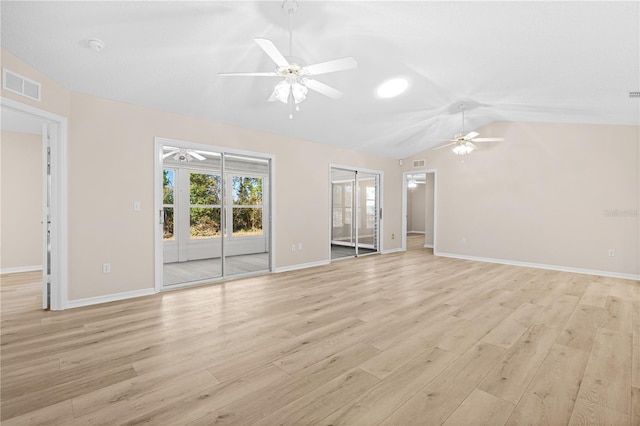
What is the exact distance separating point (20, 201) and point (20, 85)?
388 centimetres

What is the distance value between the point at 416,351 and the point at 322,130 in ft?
13.8

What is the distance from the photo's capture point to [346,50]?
128 inches

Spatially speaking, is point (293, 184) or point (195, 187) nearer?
point (293, 184)

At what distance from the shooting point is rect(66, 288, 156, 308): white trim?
3.48 metres

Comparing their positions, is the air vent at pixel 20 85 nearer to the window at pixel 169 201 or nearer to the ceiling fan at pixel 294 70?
the ceiling fan at pixel 294 70

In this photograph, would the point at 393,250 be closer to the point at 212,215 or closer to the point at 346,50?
the point at 212,215

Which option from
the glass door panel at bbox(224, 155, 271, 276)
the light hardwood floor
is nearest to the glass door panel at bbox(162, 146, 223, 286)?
the glass door panel at bbox(224, 155, 271, 276)

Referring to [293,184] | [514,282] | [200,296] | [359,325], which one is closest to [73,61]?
[200,296]

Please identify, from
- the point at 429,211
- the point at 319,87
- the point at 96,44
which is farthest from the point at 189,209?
the point at 429,211

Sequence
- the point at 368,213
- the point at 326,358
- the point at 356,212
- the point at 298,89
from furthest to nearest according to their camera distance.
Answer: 1. the point at 368,213
2. the point at 356,212
3. the point at 298,89
4. the point at 326,358

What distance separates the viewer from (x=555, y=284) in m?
4.63

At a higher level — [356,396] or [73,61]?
[73,61]

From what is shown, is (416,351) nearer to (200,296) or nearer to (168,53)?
(200,296)

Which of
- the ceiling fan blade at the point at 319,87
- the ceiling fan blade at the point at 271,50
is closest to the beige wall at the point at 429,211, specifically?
the ceiling fan blade at the point at 319,87
